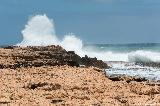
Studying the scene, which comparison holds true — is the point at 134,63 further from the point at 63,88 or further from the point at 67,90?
the point at 67,90

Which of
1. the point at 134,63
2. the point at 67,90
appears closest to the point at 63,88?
the point at 67,90

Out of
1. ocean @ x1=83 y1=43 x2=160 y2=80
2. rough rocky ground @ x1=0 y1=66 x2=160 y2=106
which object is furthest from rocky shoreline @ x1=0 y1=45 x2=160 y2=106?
ocean @ x1=83 y1=43 x2=160 y2=80

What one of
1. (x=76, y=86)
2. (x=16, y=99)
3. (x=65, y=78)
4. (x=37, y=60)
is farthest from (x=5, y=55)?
(x=16, y=99)

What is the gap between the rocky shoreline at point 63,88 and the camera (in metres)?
8.20

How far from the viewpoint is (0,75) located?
36.2 feet

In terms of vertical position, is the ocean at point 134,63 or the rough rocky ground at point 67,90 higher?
the ocean at point 134,63

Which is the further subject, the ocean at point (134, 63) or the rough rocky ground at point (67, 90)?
the ocean at point (134, 63)

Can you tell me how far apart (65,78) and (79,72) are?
1.39 metres

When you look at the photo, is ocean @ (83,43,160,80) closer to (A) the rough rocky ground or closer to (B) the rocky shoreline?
(B) the rocky shoreline

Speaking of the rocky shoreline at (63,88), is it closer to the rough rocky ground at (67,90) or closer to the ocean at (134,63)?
the rough rocky ground at (67,90)

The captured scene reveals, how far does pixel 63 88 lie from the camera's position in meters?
9.39

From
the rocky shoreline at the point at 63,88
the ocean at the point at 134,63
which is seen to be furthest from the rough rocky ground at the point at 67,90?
Answer: the ocean at the point at 134,63

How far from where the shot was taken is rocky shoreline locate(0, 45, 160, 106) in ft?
26.9

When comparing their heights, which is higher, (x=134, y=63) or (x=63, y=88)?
(x=134, y=63)
